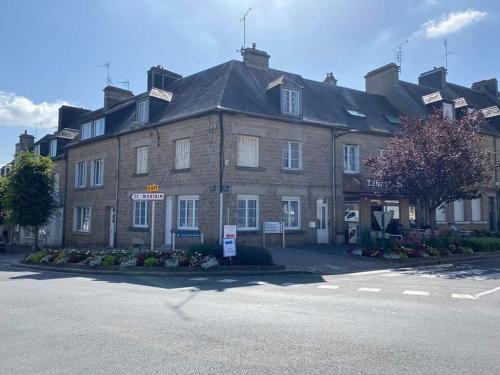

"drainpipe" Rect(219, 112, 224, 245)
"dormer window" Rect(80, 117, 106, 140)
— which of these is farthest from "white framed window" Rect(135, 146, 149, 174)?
"drainpipe" Rect(219, 112, 224, 245)

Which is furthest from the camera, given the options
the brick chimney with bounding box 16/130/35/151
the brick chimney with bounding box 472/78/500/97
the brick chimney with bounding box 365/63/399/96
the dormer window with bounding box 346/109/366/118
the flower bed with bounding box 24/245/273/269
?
the brick chimney with bounding box 16/130/35/151

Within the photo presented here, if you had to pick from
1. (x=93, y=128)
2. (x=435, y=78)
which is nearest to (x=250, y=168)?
(x=93, y=128)

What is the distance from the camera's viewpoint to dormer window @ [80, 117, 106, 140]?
25656 mm

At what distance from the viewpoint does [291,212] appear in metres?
20.0

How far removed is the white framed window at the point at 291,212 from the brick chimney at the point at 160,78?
1000 centimetres

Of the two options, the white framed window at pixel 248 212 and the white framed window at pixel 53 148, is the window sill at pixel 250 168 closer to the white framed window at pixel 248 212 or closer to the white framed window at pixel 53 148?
the white framed window at pixel 248 212

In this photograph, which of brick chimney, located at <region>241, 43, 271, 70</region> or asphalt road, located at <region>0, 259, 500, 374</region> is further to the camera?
brick chimney, located at <region>241, 43, 271, 70</region>

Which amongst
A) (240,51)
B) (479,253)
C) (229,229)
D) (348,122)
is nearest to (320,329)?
(229,229)

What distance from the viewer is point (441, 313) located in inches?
299

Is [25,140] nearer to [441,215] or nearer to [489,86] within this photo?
[441,215]

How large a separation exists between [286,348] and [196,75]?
20.3 metres

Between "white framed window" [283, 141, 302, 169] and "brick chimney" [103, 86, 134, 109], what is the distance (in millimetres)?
13133

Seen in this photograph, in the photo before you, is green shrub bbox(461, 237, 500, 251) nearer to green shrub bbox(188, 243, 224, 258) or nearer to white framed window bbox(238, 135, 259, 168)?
white framed window bbox(238, 135, 259, 168)

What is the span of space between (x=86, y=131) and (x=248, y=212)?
1376cm
